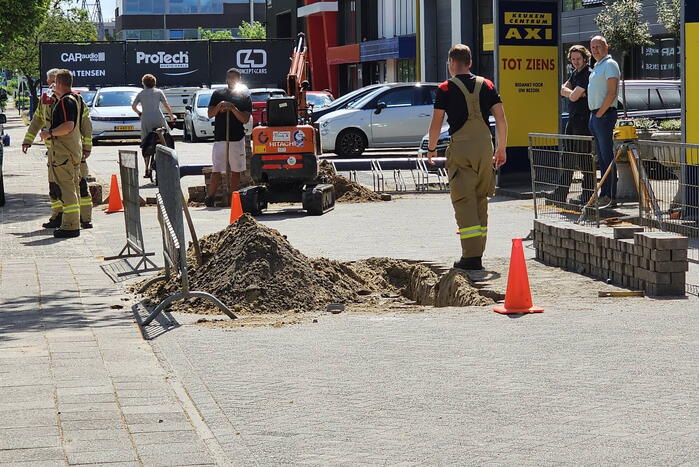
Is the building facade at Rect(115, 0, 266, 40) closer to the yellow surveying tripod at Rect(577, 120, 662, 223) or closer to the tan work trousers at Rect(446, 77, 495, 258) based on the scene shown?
the yellow surveying tripod at Rect(577, 120, 662, 223)

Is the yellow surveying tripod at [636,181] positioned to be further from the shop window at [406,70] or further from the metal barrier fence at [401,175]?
the shop window at [406,70]

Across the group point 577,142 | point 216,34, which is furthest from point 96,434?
point 216,34

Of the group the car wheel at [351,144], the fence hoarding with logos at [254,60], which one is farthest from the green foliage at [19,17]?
the fence hoarding with logos at [254,60]

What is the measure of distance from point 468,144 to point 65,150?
5.76 meters

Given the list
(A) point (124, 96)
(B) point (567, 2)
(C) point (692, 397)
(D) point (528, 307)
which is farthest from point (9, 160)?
(C) point (692, 397)

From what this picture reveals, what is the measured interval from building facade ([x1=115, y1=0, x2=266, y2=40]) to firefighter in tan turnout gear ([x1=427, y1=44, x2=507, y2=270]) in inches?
5007

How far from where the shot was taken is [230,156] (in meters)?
18.4

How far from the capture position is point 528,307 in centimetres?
902

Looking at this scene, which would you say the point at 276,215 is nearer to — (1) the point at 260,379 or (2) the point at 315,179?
(2) the point at 315,179

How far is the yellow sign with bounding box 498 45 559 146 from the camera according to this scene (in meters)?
19.2

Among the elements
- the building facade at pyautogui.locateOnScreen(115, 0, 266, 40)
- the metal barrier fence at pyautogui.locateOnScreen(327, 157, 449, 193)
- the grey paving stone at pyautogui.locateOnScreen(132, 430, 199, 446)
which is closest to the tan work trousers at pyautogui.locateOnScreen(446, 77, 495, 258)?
the grey paving stone at pyautogui.locateOnScreen(132, 430, 199, 446)

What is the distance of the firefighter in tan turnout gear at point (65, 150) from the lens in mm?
14594

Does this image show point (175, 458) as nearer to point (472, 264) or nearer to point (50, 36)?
point (472, 264)

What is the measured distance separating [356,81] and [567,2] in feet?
66.0
